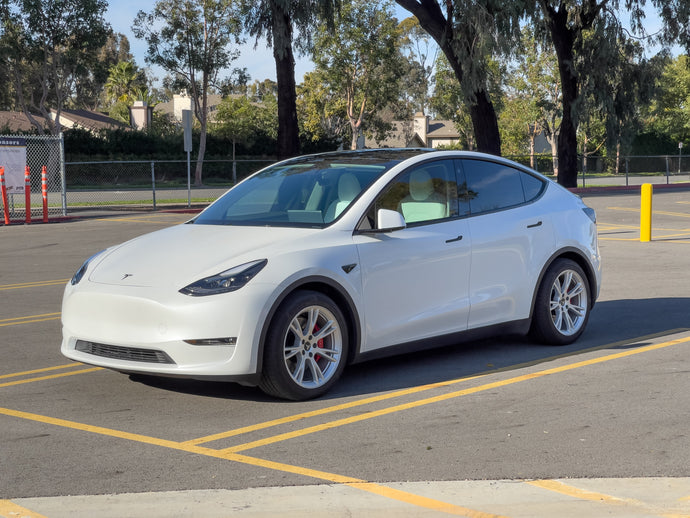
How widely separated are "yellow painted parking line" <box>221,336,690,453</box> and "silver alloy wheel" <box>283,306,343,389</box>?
0.52m

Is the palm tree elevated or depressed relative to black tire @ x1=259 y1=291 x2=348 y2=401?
elevated

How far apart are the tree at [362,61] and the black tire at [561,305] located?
177 feet

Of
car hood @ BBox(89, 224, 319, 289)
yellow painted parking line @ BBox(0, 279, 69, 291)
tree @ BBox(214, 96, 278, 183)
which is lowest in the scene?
yellow painted parking line @ BBox(0, 279, 69, 291)

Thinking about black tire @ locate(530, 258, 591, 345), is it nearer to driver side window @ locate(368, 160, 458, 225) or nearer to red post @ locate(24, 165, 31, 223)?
driver side window @ locate(368, 160, 458, 225)

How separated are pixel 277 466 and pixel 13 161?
21.3 metres

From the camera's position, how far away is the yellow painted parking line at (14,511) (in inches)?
166

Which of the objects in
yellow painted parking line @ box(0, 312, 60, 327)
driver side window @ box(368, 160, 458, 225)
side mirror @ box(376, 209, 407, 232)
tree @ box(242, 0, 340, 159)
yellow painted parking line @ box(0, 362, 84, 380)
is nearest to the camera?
side mirror @ box(376, 209, 407, 232)

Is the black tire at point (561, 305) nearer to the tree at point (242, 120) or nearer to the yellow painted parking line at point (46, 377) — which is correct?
the yellow painted parking line at point (46, 377)

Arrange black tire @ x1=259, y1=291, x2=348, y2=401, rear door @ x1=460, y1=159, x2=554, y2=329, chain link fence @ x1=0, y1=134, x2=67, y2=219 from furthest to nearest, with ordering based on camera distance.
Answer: chain link fence @ x1=0, y1=134, x2=67, y2=219 → rear door @ x1=460, y1=159, x2=554, y2=329 → black tire @ x1=259, y1=291, x2=348, y2=401

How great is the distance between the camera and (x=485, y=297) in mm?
7430

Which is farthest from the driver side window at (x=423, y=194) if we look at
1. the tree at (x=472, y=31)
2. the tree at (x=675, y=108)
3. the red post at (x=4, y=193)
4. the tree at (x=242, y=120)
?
the tree at (x=675, y=108)

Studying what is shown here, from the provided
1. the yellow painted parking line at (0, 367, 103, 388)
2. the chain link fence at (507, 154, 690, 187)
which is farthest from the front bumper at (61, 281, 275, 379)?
the chain link fence at (507, 154, 690, 187)

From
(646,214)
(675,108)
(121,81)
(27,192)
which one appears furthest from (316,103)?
(646,214)

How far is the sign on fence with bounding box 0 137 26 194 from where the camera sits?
24156mm
